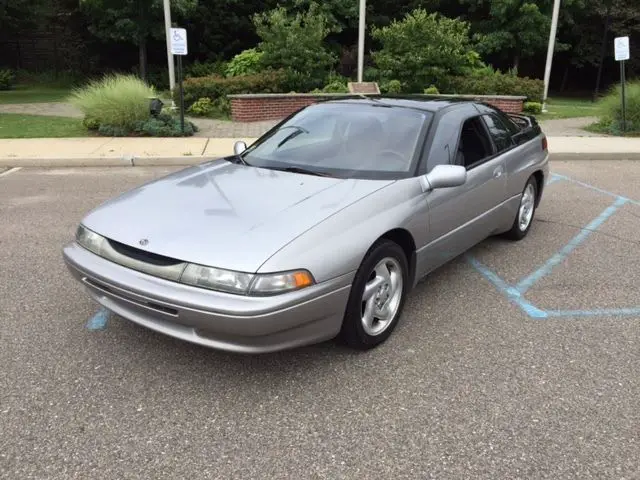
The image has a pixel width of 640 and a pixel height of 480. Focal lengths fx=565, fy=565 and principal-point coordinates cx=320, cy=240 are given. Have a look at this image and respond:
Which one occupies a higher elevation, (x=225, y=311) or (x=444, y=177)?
(x=444, y=177)

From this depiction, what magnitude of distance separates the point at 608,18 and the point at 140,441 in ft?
97.5

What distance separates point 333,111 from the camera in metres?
4.45

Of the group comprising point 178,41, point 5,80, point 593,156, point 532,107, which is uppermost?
point 178,41

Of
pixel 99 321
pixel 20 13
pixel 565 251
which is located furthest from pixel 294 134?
pixel 20 13

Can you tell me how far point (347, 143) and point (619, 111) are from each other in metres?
12.3

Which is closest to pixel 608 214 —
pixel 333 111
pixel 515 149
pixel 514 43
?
pixel 515 149

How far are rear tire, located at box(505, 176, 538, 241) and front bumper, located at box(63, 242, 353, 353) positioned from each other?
116 inches

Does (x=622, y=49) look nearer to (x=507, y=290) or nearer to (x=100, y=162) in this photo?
(x=507, y=290)

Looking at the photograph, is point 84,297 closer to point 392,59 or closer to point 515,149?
point 515,149

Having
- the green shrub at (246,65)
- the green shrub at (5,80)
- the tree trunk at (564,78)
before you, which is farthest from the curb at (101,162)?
the tree trunk at (564,78)

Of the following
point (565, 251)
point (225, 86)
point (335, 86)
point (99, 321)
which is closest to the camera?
point (99, 321)

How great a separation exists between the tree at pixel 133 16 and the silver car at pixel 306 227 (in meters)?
20.2

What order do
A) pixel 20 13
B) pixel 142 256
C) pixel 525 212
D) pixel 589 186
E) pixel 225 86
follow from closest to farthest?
pixel 142 256 < pixel 525 212 < pixel 589 186 < pixel 225 86 < pixel 20 13

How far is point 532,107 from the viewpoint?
16.1 meters
